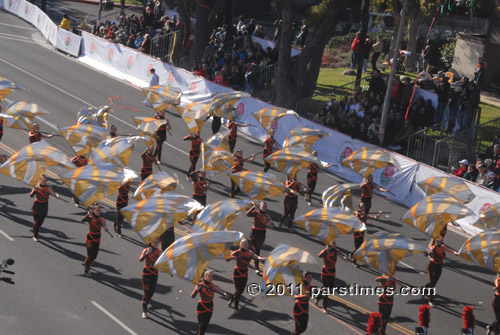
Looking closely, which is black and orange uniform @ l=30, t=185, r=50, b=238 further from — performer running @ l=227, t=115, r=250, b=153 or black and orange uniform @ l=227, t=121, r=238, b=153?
performer running @ l=227, t=115, r=250, b=153

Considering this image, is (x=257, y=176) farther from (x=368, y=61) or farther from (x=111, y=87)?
(x=368, y=61)

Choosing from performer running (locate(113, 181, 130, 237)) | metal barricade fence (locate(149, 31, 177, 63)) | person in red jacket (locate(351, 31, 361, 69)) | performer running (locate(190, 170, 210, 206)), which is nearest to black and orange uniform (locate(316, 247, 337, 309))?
performer running (locate(190, 170, 210, 206))

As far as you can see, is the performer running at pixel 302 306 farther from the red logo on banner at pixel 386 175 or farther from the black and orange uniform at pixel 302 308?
the red logo on banner at pixel 386 175

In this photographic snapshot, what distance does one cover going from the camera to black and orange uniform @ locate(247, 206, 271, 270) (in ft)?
57.1

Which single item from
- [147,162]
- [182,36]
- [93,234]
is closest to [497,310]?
[93,234]

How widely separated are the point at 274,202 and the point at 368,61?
695 inches

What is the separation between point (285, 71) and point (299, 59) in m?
0.91

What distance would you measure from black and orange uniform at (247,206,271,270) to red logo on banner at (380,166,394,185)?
7.56 metres

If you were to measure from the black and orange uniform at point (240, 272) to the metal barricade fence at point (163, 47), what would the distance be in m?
25.4

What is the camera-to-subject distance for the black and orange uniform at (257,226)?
17.4 meters

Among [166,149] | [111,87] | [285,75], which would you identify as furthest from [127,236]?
[111,87]

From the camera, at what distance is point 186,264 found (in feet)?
44.8

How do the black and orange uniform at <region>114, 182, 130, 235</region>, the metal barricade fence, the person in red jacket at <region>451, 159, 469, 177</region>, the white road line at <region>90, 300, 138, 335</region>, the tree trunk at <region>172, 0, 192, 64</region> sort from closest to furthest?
1. the white road line at <region>90, 300, 138, 335</region>
2. the black and orange uniform at <region>114, 182, 130, 235</region>
3. the person in red jacket at <region>451, 159, 469, 177</region>
4. the tree trunk at <region>172, 0, 192, 64</region>
5. the metal barricade fence

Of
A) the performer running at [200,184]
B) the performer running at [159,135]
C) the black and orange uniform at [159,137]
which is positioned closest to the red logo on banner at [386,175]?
the performer running at [200,184]
